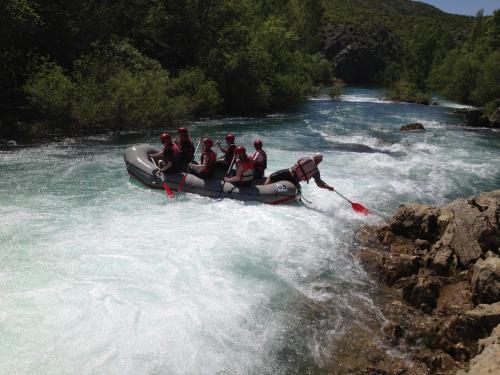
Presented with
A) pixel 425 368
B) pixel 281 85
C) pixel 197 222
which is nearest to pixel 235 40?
pixel 281 85

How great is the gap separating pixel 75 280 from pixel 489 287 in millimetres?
6025

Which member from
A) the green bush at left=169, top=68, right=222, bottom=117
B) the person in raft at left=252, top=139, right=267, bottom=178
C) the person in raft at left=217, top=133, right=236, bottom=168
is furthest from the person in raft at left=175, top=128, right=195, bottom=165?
the green bush at left=169, top=68, right=222, bottom=117

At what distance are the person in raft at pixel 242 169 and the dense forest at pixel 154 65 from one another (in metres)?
9.22

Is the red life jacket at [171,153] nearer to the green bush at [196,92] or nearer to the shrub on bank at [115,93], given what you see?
the shrub on bank at [115,93]

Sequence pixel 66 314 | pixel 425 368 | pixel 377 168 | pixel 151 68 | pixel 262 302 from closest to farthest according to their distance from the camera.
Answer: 1. pixel 425 368
2. pixel 66 314
3. pixel 262 302
4. pixel 377 168
5. pixel 151 68

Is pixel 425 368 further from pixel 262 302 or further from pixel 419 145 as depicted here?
pixel 419 145

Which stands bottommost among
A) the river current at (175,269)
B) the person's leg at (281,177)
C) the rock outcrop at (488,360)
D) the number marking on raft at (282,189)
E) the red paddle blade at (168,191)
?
the river current at (175,269)

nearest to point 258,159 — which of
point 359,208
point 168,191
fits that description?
point 168,191

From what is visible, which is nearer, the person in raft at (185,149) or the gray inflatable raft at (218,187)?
the gray inflatable raft at (218,187)

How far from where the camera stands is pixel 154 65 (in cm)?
2295

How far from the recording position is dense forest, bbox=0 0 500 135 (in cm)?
1670

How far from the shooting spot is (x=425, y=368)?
196 inches

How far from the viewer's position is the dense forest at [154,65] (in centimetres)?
1670

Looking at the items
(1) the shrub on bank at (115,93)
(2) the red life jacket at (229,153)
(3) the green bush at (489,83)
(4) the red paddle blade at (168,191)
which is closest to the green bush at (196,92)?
(1) the shrub on bank at (115,93)
